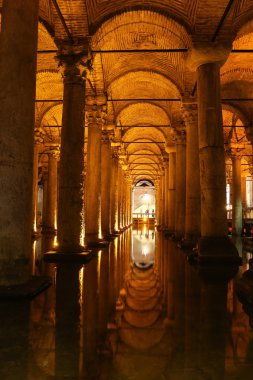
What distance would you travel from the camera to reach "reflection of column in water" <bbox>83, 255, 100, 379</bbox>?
8.64 ft

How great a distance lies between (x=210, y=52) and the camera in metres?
8.85

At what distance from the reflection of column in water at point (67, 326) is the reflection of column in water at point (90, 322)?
0.07 metres

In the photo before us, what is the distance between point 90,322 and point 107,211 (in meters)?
12.4

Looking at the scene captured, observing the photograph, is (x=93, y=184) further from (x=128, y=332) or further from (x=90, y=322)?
(x=128, y=332)

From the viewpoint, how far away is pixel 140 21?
421 inches

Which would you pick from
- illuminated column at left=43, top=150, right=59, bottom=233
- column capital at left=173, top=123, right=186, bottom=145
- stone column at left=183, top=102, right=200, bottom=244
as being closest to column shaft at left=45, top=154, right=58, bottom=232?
illuminated column at left=43, top=150, right=59, bottom=233

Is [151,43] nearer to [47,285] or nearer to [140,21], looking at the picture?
[140,21]

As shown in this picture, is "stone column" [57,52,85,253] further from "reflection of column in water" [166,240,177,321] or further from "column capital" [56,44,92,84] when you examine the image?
"reflection of column in water" [166,240,177,321]

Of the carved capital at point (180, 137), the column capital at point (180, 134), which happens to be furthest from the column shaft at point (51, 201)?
the carved capital at point (180, 137)

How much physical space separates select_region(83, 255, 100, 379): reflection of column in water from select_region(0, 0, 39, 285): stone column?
1033 millimetres

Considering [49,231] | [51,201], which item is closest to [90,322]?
[49,231]

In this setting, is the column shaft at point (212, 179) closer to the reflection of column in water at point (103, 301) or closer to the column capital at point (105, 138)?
the reflection of column in water at point (103, 301)

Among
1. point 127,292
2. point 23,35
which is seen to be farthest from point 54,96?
point 127,292

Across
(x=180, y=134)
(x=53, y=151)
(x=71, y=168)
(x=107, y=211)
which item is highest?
(x=53, y=151)
